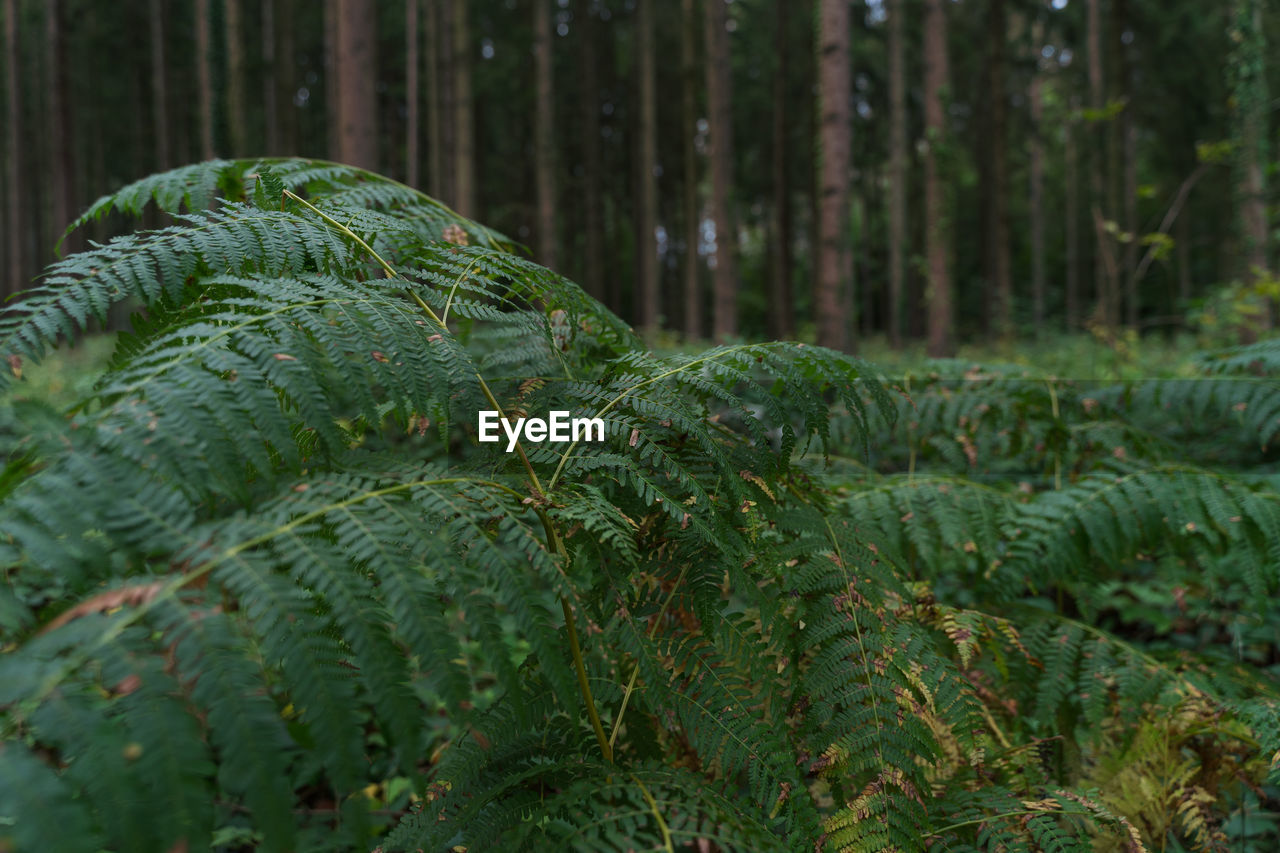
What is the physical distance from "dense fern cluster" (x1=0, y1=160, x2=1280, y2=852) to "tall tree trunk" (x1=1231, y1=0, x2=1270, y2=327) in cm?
749

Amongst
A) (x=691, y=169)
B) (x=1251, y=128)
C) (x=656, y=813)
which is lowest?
(x=656, y=813)

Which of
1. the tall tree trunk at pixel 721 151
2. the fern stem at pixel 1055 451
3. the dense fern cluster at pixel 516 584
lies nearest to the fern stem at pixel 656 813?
the dense fern cluster at pixel 516 584

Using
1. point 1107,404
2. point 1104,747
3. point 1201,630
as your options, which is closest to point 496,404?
point 1104,747

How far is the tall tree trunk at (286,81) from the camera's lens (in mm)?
13953

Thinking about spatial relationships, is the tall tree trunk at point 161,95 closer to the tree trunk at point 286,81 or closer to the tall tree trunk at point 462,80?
the tree trunk at point 286,81

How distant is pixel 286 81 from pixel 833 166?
40.9ft

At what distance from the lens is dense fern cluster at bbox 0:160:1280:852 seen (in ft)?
2.63

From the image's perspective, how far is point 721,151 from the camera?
12.7 meters

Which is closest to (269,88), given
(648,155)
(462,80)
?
(462,80)

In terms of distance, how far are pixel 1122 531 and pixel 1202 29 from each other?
24.2 m

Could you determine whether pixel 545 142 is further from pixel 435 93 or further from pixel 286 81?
pixel 286 81

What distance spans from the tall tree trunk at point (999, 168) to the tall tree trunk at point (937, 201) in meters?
4.73

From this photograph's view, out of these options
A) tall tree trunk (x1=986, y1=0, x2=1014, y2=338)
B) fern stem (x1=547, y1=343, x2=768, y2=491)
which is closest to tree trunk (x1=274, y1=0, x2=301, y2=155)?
tall tree trunk (x1=986, y1=0, x2=1014, y2=338)

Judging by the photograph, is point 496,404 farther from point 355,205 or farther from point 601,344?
point 355,205
